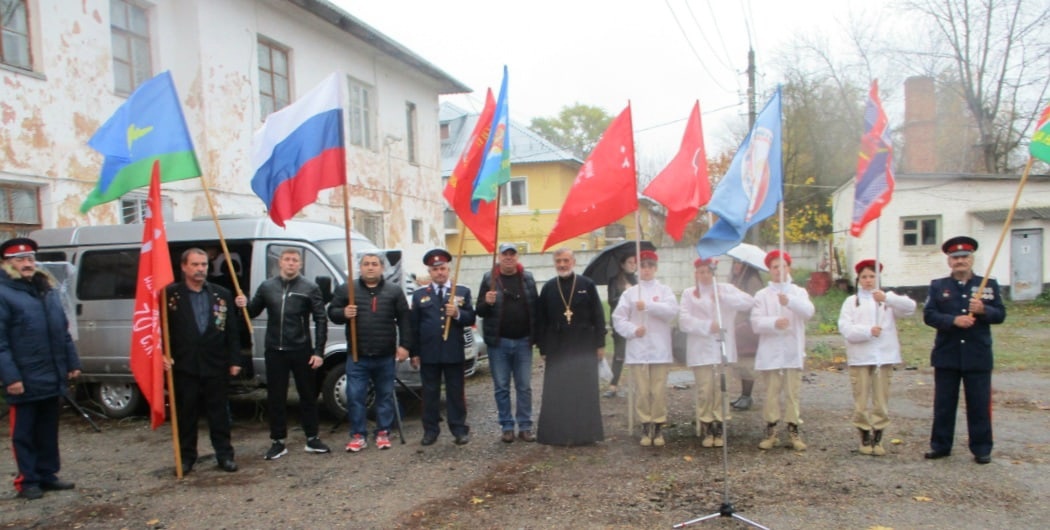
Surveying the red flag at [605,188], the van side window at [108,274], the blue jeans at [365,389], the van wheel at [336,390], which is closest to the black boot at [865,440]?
the red flag at [605,188]

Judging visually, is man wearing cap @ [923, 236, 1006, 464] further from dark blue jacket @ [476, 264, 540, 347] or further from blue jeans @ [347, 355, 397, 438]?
blue jeans @ [347, 355, 397, 438]

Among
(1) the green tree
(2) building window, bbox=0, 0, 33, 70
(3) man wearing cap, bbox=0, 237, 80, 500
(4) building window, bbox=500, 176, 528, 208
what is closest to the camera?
(3) man wearing cap, bbox=0, 237, 80, 500

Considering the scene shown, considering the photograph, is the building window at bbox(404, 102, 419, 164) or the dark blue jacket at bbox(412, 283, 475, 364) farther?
the building window at bbox(404, 102, 419, 164)

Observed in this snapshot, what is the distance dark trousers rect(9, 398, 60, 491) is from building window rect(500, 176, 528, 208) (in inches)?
1069

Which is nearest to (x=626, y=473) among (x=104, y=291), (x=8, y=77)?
(x=104, y=291)

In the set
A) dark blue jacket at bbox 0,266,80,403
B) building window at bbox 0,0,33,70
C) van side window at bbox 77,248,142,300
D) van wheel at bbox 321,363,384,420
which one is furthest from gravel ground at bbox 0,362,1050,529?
building window at bbox 0,0,33,70

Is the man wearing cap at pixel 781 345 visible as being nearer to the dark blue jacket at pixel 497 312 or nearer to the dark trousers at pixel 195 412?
the dark blue jacket at pixel 497 312

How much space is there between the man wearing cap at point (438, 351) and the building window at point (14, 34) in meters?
6.99

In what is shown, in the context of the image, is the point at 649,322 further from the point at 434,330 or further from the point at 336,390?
the point at 336,390

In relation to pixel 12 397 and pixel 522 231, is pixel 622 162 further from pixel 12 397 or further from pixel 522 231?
pixel 522 231

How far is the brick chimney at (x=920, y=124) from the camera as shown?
2738 centimetres

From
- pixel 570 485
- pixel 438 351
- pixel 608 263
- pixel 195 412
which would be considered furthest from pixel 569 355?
pixel 195 412

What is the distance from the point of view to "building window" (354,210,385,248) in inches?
659

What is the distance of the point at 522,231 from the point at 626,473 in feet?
87.6
